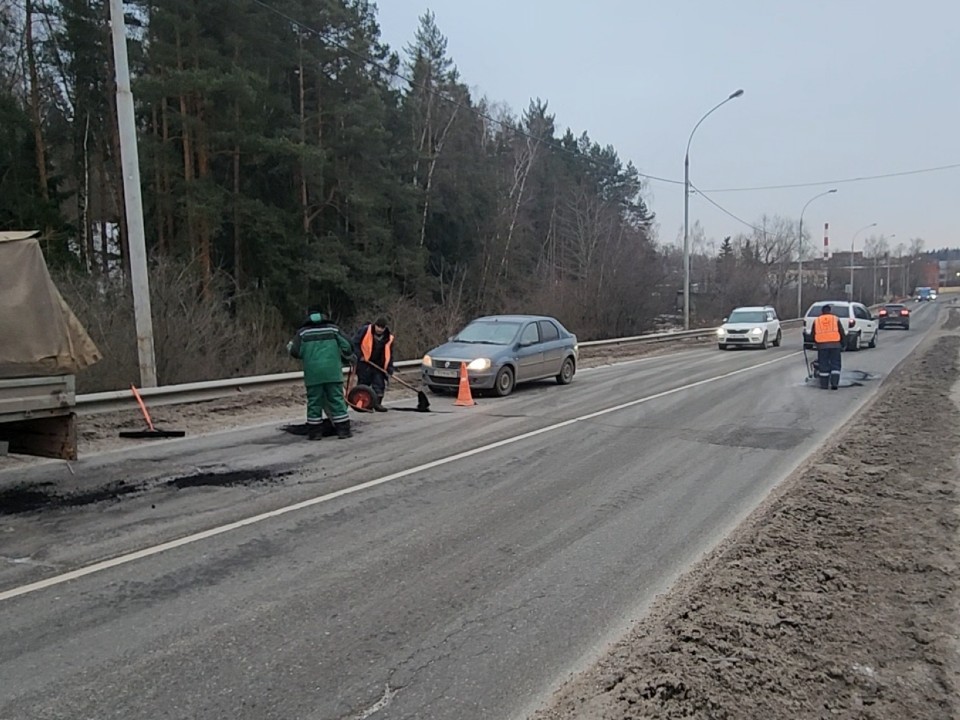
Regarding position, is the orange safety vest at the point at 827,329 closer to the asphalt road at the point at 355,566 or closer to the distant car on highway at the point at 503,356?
the distant car on highway at the point at 503,356

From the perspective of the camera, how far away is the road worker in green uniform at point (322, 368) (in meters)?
9.66

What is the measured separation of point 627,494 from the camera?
698cm

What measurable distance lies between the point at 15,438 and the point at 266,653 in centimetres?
419

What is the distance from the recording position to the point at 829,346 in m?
15.1

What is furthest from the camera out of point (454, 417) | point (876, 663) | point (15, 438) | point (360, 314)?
point (360, 314)

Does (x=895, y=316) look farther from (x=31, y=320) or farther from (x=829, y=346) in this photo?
(x=31, y=320)

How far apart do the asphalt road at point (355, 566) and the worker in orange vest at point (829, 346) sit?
5852 millimetres

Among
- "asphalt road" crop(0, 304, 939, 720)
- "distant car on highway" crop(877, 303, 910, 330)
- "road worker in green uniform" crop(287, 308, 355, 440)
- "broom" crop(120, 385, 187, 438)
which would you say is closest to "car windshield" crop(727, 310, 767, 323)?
"distant car on highway" crop(877, 303, 910, 330)

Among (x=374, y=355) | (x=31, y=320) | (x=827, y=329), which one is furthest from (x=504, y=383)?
(x=31, y=320)

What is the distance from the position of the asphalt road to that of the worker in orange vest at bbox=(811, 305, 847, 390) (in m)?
5.85

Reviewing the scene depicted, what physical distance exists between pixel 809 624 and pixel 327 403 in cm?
714

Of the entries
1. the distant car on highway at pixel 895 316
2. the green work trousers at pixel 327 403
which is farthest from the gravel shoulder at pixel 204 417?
the distant car on highway at pixel 895 316

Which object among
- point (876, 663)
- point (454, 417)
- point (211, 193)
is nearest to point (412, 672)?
point (876, 663)

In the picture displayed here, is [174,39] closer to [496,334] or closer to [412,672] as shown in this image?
[496,334]
